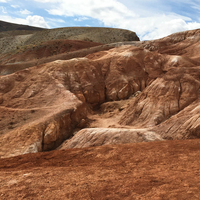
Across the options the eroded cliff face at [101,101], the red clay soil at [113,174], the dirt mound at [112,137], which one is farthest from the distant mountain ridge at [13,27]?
the red clay soil at [113,174]

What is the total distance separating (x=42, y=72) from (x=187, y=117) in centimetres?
1731

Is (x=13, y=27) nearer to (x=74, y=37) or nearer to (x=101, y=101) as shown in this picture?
(x=74, y=37)

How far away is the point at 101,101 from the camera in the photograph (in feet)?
90.3

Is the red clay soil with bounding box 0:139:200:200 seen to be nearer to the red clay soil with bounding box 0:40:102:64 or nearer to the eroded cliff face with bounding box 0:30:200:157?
the eroded cliff face with bounding box 0:30:200:157

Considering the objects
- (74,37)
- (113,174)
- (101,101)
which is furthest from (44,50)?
(113,174)

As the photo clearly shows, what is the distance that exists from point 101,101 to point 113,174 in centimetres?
1971

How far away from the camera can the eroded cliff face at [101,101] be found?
14203 mm

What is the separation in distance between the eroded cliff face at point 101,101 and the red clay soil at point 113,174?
3016 mm

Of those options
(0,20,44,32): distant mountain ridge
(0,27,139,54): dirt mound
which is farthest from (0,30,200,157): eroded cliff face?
(0,20,44,32): distant mountain ridge

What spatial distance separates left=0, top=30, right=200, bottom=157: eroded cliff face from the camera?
559 inches

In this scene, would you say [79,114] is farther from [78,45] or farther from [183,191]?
[78,45]

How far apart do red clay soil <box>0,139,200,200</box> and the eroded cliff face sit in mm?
3016

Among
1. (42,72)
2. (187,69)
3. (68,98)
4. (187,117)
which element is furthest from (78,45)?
(187,117)

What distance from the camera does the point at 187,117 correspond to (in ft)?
44.1
